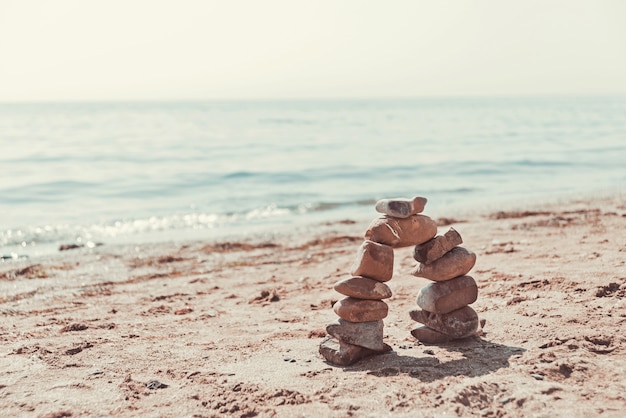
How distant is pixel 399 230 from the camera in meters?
5.71

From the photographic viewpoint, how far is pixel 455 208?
1697 cm

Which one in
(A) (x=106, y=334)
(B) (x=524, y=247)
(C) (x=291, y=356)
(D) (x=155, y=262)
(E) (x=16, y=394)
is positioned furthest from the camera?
(D) (x=155, y=262)

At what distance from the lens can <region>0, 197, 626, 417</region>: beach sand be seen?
4715mm

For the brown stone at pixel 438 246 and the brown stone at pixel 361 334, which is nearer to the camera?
the brown stone at pixel 361 334

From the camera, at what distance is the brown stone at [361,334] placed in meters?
5.59

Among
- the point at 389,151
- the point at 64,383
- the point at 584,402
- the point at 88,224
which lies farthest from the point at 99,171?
the point at 584,402

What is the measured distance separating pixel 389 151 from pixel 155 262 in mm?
26308

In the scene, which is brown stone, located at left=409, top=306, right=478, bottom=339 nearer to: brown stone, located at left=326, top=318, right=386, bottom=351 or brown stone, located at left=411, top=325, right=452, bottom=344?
brown stone, located at left=411, top=325, right=452, bottom=344

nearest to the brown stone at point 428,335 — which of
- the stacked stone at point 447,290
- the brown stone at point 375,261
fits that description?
the stacked stone at point 447,290

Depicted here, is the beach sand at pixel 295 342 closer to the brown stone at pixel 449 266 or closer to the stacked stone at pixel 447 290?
the stacked stone at pixel 447 290

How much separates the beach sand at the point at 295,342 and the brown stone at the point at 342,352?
0.09 metres

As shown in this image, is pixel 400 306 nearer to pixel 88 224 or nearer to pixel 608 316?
pixel 608 316

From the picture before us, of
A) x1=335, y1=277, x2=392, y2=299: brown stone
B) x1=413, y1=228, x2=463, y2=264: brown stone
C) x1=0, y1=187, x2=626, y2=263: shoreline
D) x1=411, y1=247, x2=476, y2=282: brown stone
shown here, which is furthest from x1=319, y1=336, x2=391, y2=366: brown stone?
x1=0, y1=187, x2=626, y2=263: shoreline

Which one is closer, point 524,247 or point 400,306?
point 400,306
